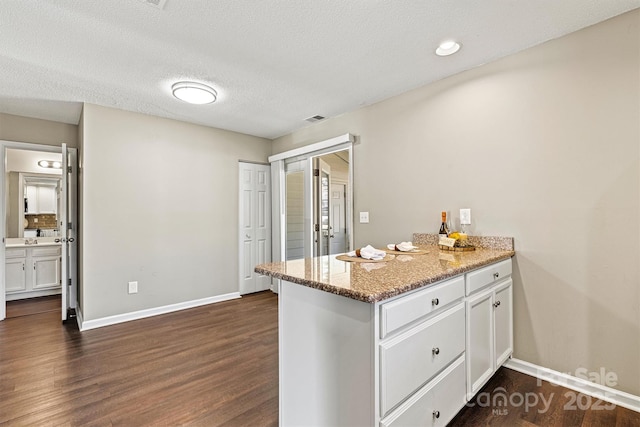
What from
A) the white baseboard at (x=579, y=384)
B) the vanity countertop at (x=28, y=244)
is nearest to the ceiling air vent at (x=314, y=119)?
the white baseboard at (x=579, y=384)

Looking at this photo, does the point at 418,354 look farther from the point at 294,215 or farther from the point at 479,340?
the point at 294,215

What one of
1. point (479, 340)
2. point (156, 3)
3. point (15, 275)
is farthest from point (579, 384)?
point (15, 275)

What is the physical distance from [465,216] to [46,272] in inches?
227

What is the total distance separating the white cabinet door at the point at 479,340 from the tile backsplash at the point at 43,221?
244 inches

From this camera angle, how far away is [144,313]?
344 centimetres

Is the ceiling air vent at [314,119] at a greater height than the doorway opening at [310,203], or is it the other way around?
the ceiling air vent at [314,119]

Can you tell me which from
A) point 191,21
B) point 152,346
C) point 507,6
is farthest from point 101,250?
point 507,6

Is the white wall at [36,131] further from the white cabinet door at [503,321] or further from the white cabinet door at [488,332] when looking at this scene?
the white cabinet door at [503,321]

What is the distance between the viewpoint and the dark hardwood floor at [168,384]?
1.68m

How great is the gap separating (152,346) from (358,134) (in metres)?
2.99

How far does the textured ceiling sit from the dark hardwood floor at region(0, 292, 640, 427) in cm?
239

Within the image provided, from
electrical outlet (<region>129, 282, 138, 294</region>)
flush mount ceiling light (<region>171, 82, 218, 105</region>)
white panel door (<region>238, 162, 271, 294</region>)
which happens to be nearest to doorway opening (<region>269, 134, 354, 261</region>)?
white panel door (<region>238, 162, 271, 294</region>)

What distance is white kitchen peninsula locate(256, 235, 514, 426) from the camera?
113cm

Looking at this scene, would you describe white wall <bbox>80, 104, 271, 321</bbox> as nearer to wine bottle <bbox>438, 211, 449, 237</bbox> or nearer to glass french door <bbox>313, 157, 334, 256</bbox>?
glass french door <bbox>313, 157, 334, 256</bbox>
